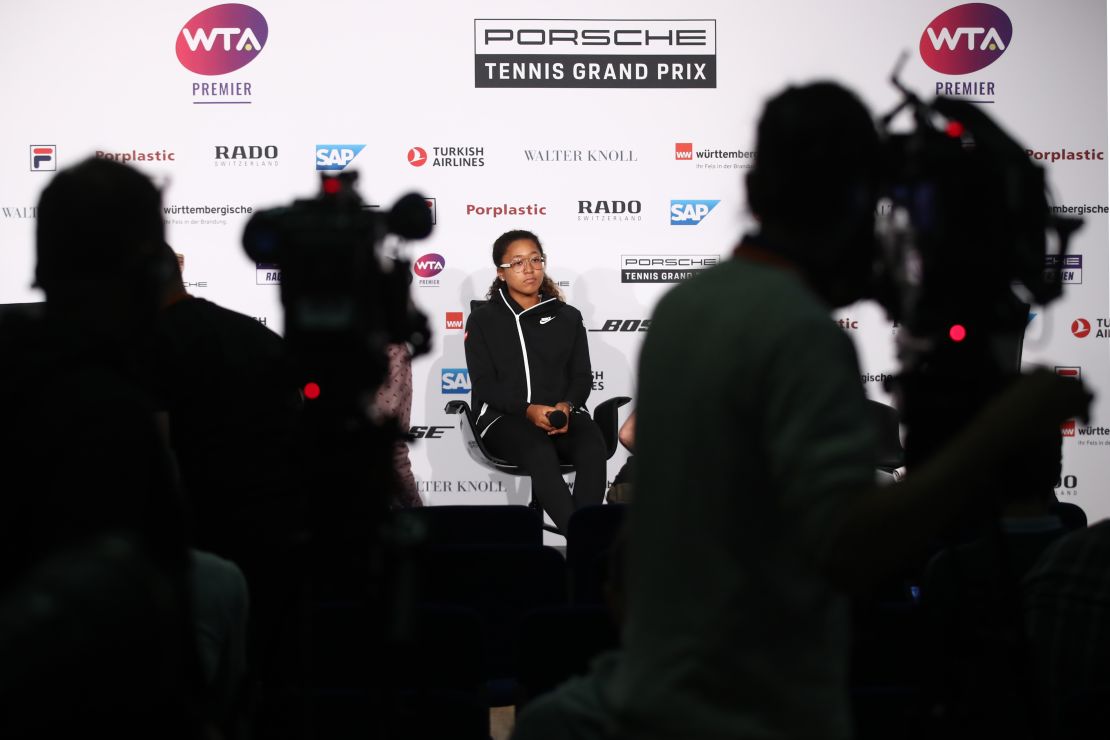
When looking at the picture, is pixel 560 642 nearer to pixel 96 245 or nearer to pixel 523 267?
pixel 96 245

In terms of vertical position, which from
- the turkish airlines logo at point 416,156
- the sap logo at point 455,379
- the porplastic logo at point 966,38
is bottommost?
the sap logo at point 455,379

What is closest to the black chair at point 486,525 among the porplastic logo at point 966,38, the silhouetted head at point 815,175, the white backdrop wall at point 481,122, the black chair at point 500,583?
the black chair at point 500,583

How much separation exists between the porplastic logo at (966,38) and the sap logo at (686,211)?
5.31 ft

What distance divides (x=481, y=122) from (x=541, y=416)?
2060 millimetres

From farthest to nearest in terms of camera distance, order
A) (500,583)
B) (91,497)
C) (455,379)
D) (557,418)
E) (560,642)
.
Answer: (455,379), (557,418), (500,583), (560,642), (91,497)

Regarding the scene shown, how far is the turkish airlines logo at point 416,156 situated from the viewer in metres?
6.78

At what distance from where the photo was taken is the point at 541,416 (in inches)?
227

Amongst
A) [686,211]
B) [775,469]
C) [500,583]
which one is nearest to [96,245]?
[775,469]

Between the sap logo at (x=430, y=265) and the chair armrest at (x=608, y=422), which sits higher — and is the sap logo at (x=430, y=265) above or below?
above

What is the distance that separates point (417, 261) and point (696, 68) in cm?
207

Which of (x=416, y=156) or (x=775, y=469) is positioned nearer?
(x=775, y=469)

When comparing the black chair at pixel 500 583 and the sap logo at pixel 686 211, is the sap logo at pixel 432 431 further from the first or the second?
the black chair at pixel 500 583

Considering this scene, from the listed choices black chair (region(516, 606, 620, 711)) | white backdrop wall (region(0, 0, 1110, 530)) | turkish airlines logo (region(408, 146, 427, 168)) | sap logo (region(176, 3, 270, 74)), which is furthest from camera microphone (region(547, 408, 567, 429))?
black chair (region(516, 606, 620, 711))

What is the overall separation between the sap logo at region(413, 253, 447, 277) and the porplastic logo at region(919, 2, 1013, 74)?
3.20 meters
